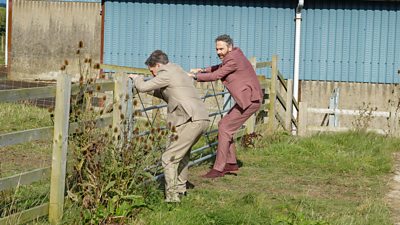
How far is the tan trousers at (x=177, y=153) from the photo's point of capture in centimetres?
817

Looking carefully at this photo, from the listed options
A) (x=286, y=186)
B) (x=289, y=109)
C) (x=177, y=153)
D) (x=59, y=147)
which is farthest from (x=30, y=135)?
(x=289, y=109)

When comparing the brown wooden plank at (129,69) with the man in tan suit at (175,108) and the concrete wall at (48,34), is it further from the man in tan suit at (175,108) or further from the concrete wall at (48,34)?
the concrete wall at (48,34)

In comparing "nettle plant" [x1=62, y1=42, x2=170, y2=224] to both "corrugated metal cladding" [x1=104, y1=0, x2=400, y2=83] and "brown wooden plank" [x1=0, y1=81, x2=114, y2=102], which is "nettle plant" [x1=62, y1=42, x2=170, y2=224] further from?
"corrugated metal cladding" [x1=104, y1=0, x2=400, y2=83]

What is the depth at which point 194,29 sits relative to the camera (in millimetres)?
19125

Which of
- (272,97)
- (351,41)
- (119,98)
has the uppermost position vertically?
(351,41)

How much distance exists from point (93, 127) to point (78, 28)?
54.2ft

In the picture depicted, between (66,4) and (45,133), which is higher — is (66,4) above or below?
above

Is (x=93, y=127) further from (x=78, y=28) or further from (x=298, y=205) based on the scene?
(x=78, y=28)

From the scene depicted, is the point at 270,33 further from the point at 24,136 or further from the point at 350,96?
the point at 24,136

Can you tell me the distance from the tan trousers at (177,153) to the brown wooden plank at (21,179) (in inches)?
58.3

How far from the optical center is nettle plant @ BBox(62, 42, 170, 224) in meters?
7.12

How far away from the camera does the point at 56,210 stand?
7.05m

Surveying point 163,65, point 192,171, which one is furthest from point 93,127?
point 192,171

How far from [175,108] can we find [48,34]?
15.6m
